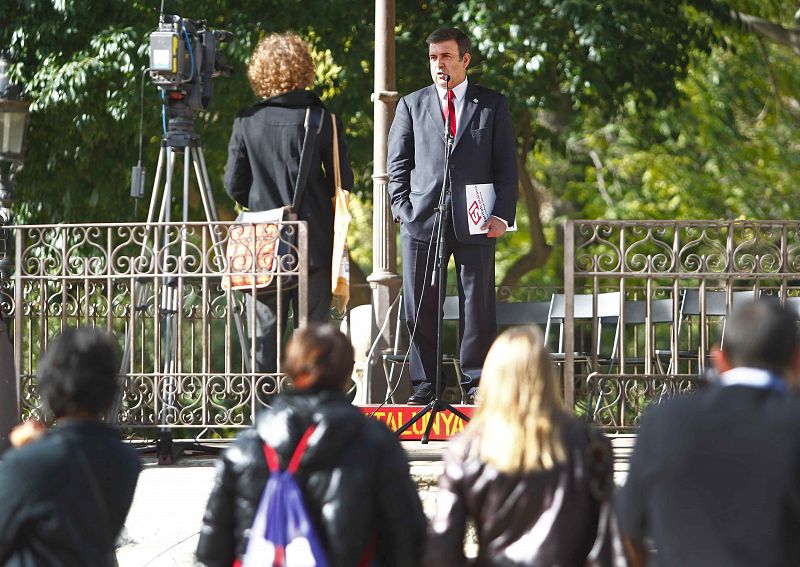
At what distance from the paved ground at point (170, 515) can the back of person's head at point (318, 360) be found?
10.8ft

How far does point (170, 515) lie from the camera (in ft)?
25.7

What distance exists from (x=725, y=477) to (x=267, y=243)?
5.13 meters

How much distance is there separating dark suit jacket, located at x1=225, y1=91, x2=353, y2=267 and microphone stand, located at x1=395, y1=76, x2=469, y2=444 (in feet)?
2.14

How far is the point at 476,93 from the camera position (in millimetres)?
8617

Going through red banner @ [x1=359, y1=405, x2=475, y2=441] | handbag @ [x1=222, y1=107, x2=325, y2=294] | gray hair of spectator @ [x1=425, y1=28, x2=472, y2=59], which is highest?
gray hair of spectator @ [x1=425, y1=28, x2=472, y2=59]

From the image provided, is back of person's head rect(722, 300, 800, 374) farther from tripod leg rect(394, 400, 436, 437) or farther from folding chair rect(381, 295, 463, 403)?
folding chair rect(381, 295, 463, 403)

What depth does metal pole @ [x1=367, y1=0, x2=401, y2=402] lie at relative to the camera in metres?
9.69

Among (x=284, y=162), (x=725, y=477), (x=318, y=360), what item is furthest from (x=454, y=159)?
(x=725, y=477)

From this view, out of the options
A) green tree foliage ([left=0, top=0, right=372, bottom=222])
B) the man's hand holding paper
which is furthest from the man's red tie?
green tree foliage ([left=0, top=0, right=372, bottom=222])

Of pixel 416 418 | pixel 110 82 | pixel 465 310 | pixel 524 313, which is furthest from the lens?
pixel 110 82

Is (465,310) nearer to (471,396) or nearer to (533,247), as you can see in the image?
(471,396)

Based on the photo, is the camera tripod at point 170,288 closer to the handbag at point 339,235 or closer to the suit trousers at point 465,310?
the handbag at point 339,235

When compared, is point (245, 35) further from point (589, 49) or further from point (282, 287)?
point (282, 287)

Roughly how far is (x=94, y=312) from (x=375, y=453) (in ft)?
18.6
